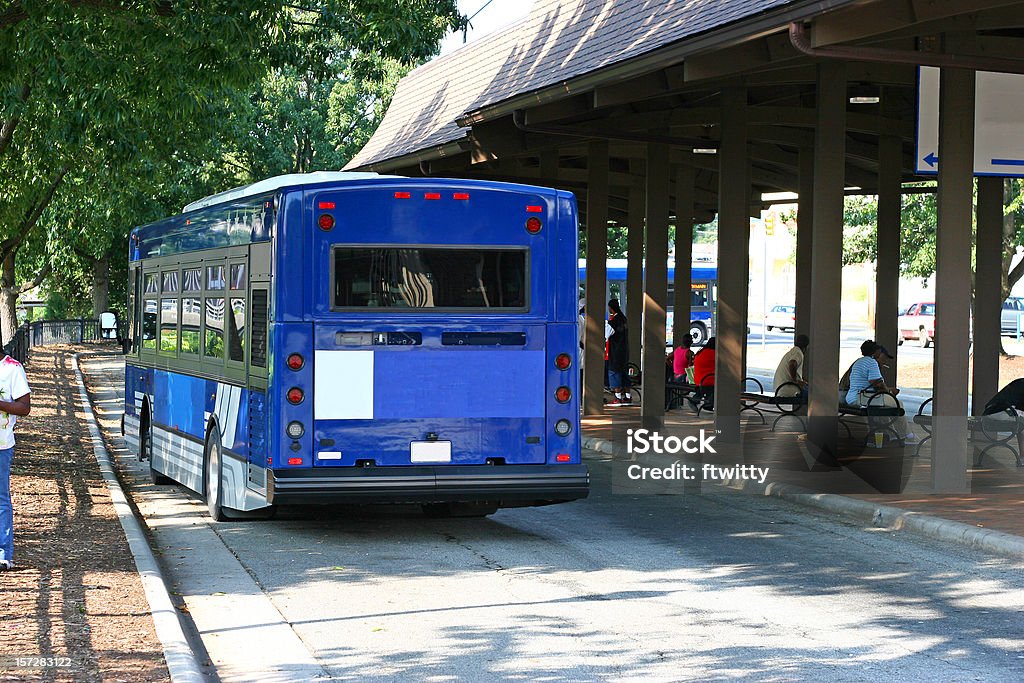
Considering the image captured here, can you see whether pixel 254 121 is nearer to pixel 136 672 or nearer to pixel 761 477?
pixel 761 477

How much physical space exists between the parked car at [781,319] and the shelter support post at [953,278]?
6895 centimetres

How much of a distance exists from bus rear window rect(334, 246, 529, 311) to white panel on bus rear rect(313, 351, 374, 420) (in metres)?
0.43

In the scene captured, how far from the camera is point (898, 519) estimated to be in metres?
12.6

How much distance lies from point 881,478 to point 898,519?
2.61 metres

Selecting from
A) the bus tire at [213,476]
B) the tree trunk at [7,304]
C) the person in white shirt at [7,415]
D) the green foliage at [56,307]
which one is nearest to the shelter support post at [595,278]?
the bus tire at [213,476]

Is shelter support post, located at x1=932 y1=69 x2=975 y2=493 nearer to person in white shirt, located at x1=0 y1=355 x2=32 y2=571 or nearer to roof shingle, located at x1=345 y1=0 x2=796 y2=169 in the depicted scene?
roof shingle, located at x1=345 y1=0 x2=796 y2=169

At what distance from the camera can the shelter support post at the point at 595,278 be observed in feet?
78.0

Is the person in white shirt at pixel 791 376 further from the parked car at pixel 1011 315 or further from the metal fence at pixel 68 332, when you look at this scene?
the parked car at pixel 1011 315

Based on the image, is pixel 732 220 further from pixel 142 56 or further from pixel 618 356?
pixel 618 356

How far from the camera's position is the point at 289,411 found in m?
11.2

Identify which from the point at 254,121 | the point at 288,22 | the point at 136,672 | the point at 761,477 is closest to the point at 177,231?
the point at 288,22

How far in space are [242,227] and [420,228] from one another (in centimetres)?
172

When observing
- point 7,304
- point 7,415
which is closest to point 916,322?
point 7,304

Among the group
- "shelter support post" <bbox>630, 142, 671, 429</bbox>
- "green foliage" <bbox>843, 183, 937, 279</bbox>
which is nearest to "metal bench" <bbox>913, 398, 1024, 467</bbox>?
"shelter support post" <bbox>630, 142, 671, 429</bbox>
